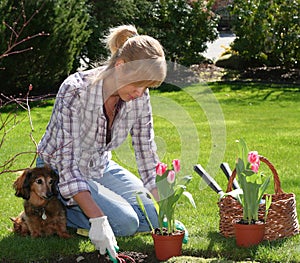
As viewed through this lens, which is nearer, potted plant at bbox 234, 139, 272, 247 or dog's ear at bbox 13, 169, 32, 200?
potted plant at bbox 234, 139, 272, 247

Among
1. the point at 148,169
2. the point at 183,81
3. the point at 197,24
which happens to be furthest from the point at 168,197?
the point at 197,24

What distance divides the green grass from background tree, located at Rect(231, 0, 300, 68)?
1039 mm

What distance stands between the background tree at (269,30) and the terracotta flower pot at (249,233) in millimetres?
9129

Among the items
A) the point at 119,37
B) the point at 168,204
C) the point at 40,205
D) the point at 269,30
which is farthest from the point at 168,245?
the point at 269,30

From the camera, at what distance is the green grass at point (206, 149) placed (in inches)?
142

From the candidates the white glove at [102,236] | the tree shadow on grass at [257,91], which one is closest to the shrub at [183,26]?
the tree shadow on grass at [257,91]

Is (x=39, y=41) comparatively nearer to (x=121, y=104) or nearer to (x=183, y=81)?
(x=183, y=81)

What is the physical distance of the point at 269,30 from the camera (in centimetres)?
1242

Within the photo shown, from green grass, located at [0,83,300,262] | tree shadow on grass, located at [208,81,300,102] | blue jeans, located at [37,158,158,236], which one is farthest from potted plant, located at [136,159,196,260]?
tree shadow on grass, located at [208,81,300,102]

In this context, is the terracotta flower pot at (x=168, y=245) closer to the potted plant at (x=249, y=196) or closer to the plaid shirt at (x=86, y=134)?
the potted plant at (x=249, y=196)

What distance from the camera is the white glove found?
3254mm

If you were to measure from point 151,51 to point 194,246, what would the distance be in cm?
107

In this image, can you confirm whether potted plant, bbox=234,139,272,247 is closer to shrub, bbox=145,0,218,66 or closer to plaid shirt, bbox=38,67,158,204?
plaid shirt, bbox=38,67,158,204

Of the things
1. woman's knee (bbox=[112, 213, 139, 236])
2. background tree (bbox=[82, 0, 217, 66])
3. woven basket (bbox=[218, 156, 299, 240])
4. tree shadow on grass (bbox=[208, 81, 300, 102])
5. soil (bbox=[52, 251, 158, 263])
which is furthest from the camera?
background tree (bbox=[82, 0, 217, 66])
